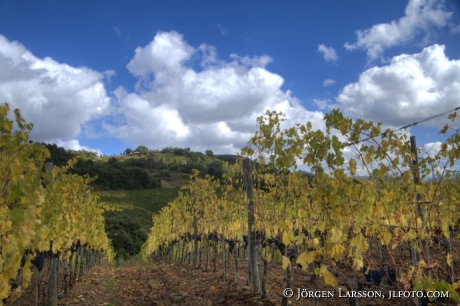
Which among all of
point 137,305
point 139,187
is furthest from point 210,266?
point 139,187

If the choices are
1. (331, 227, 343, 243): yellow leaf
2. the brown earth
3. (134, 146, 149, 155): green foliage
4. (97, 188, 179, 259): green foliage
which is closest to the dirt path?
the brown earth

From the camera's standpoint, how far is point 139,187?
57188 millimetres

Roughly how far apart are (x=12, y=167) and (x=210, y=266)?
1056cm

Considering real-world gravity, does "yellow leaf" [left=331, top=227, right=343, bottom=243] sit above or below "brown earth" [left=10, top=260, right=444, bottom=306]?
above

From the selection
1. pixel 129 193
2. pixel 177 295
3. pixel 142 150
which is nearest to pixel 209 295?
pixel 177 295

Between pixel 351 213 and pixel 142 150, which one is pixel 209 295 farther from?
pixel 142 150

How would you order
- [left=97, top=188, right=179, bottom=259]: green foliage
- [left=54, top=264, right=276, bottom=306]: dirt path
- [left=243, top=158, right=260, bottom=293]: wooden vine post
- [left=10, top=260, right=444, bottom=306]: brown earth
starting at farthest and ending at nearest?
1. [left=97, top=188, right=179, bottom=259]: green foliage
2. [left=54, top=264, right=276, bottom=306]: dirt path
3. [left=243, top=158, right=260, bottom=293]: wooden vine post
4. [left=10, top=260, right=444, bottom=306]: brown earth

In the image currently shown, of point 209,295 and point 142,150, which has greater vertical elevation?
point 142,150

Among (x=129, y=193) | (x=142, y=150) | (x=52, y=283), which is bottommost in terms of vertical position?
(x=52, y=283)

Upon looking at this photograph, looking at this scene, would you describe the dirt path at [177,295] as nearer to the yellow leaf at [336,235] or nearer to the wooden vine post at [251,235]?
the wooden vine post at [251,235]

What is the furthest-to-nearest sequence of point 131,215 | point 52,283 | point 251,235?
point 131,215, point 251,235, point 52,283

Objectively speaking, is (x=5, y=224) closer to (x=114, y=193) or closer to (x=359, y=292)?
(x=359, y=292)

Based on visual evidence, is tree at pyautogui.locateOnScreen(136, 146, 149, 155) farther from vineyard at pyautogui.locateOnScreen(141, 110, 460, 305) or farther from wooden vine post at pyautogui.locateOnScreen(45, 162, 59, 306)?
wooden vine post at pyautogui.locateOnScreen(45, 162, 59, 306)

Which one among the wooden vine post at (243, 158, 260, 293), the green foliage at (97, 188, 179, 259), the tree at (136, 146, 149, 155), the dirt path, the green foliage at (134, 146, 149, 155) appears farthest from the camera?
the green foliage at (134, 146, 149, 155)
